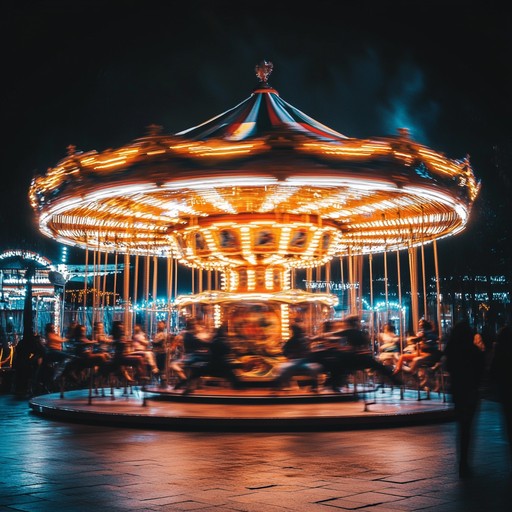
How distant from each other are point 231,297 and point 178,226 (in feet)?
6.78

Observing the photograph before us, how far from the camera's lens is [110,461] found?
7.55 metres

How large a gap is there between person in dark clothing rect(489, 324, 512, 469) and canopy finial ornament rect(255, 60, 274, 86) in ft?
30.7

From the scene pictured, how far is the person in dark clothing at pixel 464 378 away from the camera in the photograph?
6.93 metres

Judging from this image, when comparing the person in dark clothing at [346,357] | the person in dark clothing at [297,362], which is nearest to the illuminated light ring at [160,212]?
the person in dark clothing at [346,357]

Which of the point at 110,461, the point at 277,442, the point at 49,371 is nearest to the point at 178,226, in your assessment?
the point at 49,371

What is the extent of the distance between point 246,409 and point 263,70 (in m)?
6.88

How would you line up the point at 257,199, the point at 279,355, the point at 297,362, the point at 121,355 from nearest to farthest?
the point at 297,362
the point at 121,355
the point at 279,355
the point at 257,199

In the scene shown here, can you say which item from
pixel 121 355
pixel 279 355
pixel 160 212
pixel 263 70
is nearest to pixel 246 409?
pixel 279 355

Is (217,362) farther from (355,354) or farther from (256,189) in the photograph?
(256,189)

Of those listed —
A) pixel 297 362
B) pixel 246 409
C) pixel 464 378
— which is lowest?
pixel 246 409

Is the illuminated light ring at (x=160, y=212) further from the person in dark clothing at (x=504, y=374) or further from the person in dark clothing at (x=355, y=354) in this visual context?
the person in dark clothing at (x=504, y=374)

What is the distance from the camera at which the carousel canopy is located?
38.1ft

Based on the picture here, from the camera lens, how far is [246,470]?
23.2 ft

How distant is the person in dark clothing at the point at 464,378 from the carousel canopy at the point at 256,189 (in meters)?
4.93
